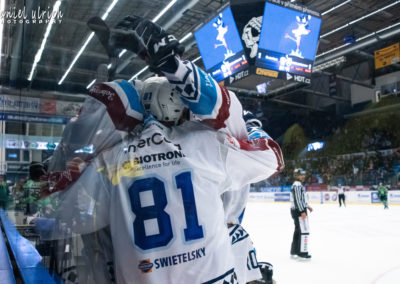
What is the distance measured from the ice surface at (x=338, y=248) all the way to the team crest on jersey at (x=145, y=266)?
196 cm

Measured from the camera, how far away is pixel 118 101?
511 millimetres

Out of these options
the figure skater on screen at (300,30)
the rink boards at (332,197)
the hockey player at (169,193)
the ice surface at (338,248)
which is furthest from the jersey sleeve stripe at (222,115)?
the rink boards at (332,197)

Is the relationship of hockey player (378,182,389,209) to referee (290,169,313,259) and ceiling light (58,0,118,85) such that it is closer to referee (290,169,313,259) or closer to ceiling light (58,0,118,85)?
referee (290,169,313,259)

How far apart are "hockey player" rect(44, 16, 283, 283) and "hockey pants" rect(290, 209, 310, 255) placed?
118 inches

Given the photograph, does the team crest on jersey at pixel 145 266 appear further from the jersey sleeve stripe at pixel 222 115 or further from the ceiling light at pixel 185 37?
the ceiling light at pixel 185 37

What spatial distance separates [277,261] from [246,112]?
2902mm

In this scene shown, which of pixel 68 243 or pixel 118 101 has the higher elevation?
pixel 118 101

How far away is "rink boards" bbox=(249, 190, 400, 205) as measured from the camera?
8344mm

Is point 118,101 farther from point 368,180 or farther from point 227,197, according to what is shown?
point 368,180

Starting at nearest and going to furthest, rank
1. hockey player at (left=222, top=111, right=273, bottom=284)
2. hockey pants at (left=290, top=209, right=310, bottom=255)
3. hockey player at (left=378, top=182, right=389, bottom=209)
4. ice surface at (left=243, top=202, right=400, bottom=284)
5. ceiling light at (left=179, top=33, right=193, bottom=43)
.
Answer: ceiling light at (left=179, top=33, right=193, bottom=43), hockey player at (left=222, top=111, right=273, bottom=284), ice surface at (left=243, top=202, right=400, bottom=284), hockey pants at (left=290, top=209, right=310, bottom=255), hockey player at (left=378, top=182, right=389, bottom=209)

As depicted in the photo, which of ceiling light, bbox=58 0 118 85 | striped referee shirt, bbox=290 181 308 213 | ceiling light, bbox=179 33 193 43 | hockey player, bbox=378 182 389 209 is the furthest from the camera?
hockey player, bbox=378 182 389 209

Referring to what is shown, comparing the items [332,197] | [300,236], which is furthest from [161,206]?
[332,197]

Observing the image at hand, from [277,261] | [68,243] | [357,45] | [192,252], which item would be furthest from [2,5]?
[357,45]

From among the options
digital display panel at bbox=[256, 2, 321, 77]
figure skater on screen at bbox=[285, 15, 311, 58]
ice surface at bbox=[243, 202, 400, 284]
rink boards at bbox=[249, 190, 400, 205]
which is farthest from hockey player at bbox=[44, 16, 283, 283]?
rink boards at bbox=[249, 190, 400, 205]
